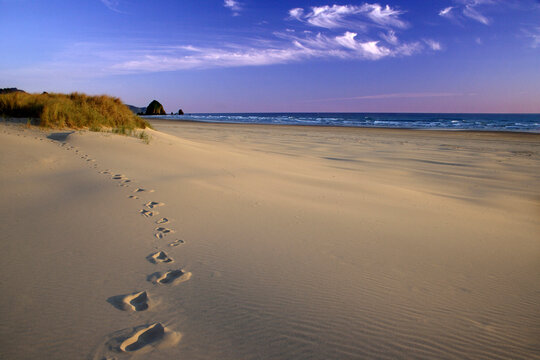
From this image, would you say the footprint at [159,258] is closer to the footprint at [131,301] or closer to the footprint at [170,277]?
the footprint at [170,277]

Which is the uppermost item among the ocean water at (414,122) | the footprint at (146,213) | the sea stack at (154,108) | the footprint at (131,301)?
the sea stack at (154,108)

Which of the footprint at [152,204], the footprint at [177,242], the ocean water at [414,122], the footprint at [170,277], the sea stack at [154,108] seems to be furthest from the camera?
the sea stack at [154,108]

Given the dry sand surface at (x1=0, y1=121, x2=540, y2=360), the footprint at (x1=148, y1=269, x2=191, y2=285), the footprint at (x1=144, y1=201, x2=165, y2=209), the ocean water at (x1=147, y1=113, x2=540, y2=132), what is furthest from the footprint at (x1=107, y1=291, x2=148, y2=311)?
the ocean water at (x1=147, y1=113, x2=540, y2=132)

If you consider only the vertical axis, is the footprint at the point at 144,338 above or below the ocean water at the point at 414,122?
below

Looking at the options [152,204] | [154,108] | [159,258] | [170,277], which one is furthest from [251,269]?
[154,108]

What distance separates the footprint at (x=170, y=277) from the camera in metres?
1.96

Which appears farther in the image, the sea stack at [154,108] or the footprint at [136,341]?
the sea stack at [154,108]

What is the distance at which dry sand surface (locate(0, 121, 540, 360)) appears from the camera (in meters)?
1.51

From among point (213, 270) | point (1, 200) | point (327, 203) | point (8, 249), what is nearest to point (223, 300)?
point (213, 270)

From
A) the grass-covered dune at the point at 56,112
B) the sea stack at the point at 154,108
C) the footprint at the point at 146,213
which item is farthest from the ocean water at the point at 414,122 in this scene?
the footprint at the point at 146,213

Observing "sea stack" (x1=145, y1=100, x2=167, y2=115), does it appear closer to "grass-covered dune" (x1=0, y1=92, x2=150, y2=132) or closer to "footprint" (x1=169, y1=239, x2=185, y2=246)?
"grass-covered dune" (x1=0, y1=92, x2=150, y2=132)

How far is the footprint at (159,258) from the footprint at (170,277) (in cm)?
18

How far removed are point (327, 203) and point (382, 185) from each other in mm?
1849

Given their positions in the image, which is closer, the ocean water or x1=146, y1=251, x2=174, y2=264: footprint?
x1=146, y1=251, x2=174, y2=264: footprint
